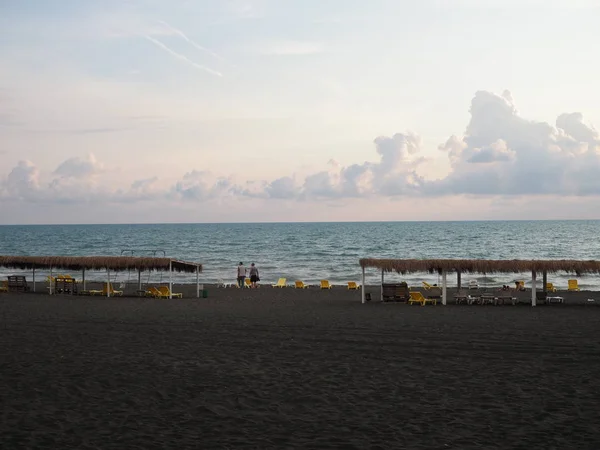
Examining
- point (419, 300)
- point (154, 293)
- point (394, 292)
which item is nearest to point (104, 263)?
point (154, 293)

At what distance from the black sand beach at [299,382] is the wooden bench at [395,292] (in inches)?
228

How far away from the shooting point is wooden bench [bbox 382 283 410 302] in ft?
90.0

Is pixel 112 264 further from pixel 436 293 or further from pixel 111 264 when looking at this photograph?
pixel 436 293

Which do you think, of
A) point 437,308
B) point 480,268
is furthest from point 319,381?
point 480,268

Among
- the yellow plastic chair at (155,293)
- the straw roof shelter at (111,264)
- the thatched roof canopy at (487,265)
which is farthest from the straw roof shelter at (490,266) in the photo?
the yellow plastic chair at (155,293)

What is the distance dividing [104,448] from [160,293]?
71.5 feet

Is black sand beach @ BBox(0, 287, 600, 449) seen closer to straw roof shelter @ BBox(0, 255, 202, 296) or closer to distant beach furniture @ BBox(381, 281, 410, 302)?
distant beach furniture @ BBox(381, 281, 410, 302)

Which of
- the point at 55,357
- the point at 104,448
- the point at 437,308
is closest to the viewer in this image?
the point at 104,448

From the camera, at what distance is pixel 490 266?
26.6 meters

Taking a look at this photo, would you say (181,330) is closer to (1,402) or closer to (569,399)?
(1,402)

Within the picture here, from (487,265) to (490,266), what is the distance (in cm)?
12

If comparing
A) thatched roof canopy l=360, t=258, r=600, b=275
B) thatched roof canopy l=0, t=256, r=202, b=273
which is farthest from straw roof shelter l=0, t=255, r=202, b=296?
thatched roof canopy l=360, t=258, r=600, b=275

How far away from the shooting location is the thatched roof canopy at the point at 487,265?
25781 millimetres

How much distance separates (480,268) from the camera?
26.7m
